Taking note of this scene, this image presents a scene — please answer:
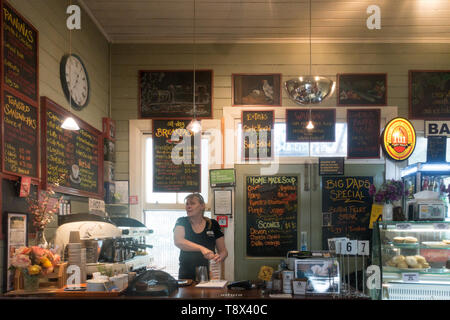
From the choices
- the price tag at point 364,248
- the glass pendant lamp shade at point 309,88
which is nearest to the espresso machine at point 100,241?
the price tag at point 364,248

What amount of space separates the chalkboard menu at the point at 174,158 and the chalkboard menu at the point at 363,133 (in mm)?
1860

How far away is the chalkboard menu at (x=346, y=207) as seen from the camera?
586cm

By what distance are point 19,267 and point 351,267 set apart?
3950mm

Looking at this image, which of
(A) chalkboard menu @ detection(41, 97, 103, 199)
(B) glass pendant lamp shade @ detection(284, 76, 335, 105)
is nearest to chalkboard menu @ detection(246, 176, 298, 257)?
(B) glass pendant lamp shade @ detection(284, 76, 335, 105)

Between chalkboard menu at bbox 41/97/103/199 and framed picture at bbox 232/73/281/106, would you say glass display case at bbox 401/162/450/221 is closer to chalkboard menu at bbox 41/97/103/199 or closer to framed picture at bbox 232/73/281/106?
framed picture at bbox 232/73/281/106

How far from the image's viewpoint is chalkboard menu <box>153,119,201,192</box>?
19.4 ft

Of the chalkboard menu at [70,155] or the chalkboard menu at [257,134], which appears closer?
the chalkboard menu at [70,155]

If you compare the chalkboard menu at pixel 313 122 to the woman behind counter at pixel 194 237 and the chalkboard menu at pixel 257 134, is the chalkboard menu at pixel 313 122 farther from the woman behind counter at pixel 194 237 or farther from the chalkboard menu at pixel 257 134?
the woman behind counter at pixel 194 237

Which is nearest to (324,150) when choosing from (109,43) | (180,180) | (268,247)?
(268,247)

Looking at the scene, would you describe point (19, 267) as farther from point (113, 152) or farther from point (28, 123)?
point (113, 152)

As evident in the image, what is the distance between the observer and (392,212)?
473 cm

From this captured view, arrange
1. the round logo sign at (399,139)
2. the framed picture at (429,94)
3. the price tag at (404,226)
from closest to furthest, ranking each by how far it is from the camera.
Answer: the price tag at (404,226) < the round logo sign at (399,139) < the framed picture at (429,94)

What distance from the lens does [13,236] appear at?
10.8 ft

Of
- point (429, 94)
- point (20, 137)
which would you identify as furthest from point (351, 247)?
point (429, 94)
